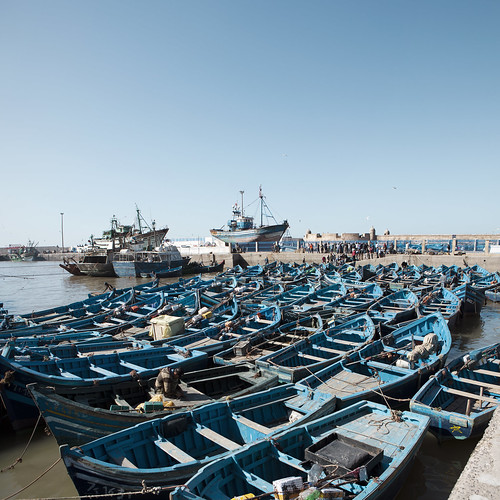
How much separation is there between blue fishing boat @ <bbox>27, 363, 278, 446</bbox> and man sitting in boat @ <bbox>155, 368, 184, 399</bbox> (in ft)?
0.50

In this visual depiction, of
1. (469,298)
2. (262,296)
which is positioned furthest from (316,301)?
(469,298)

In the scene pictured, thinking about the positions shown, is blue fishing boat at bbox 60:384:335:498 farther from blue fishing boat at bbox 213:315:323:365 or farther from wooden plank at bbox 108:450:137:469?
blue fishing boat at bbox 213:315:323:365

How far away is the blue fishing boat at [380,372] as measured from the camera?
873cm

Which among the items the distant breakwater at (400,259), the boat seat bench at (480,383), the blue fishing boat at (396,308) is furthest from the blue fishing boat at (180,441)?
the distant breakwater at (400,259)

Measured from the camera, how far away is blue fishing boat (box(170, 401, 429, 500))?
4.97 meters

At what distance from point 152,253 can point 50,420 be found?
43273 millimetres

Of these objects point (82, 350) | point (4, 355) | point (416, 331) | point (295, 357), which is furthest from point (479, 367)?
point (4, 355)

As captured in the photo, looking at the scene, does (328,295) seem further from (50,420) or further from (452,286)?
(50,420)

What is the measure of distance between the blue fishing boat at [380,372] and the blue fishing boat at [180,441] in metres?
0.98

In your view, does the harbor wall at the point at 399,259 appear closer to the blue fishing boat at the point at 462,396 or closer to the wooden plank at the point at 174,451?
the blue fishing boat at the point at 462,396

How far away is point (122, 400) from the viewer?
8.72 meters

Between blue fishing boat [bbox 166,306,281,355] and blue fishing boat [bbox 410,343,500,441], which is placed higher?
blue fishing boat [bbox 166,306,281,355]

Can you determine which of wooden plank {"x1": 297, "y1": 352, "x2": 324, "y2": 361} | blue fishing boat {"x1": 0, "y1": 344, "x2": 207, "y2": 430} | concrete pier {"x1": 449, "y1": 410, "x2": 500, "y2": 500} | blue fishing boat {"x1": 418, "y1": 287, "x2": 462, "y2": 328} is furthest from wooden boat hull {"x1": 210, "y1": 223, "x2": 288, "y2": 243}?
concrete pier {"x1": 449, "y1": 410, "x2": 500, "y2": 500}

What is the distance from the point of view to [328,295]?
71.7 feet
